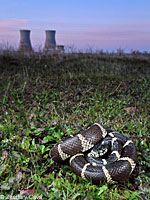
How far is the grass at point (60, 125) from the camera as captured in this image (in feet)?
10.8

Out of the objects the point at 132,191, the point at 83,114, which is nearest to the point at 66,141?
the point at 132,191

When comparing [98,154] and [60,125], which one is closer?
[98,154]

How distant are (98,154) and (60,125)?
1.32 meters

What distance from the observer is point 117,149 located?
12.0ft

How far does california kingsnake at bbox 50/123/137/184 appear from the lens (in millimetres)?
3281

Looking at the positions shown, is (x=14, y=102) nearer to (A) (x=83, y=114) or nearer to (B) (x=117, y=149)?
(A) (x=83, y=114)

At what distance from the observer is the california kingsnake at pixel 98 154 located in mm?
3281

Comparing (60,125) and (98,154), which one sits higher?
(60,125)

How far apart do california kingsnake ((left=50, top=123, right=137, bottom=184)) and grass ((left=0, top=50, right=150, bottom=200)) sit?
161mm

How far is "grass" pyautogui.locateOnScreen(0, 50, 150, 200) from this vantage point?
3.29m

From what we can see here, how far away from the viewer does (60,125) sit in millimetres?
4797

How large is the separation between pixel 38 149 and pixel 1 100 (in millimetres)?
2865

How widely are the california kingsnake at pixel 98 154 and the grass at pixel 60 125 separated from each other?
0.53 ft

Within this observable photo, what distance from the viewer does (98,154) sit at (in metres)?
3.72
